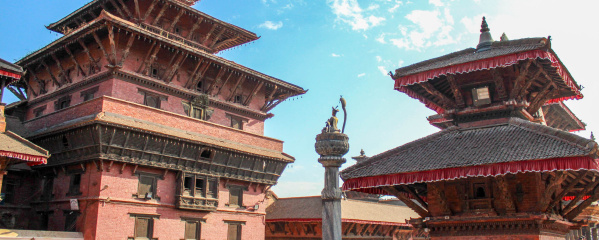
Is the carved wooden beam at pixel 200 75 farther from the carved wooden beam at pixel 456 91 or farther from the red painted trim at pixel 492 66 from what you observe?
the carved wooden beam at pixel 456 91

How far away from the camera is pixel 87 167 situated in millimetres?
23062

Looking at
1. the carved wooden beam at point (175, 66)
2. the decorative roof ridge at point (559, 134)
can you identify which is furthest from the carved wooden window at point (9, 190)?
the decorative roof ridge at point (559, 134)

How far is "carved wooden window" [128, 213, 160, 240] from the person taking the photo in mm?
23109

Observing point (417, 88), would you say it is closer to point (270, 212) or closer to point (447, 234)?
point (447, 234)

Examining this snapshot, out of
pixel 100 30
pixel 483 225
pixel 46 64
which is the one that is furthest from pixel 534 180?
pixel 46 64

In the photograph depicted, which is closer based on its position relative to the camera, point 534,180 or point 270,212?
point 534,180

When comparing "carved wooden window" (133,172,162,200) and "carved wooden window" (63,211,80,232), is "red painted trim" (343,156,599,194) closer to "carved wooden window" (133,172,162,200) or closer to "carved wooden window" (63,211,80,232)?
"carved wooden window" (133,172,162,200)

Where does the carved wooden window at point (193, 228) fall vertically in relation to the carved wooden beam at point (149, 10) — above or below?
below

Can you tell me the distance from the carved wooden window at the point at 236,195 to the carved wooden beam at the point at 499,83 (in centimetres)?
1809

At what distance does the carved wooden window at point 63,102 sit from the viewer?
2758 centimetres

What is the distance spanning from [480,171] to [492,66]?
320cm

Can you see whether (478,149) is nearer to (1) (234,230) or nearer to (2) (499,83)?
(2) (499,83)

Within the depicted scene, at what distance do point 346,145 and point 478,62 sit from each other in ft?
14.7

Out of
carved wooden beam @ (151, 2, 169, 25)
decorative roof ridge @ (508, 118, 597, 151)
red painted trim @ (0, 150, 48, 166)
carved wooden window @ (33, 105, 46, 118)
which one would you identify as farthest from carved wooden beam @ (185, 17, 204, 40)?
decorative roof ridge @ (508, 118, 597, 151)
